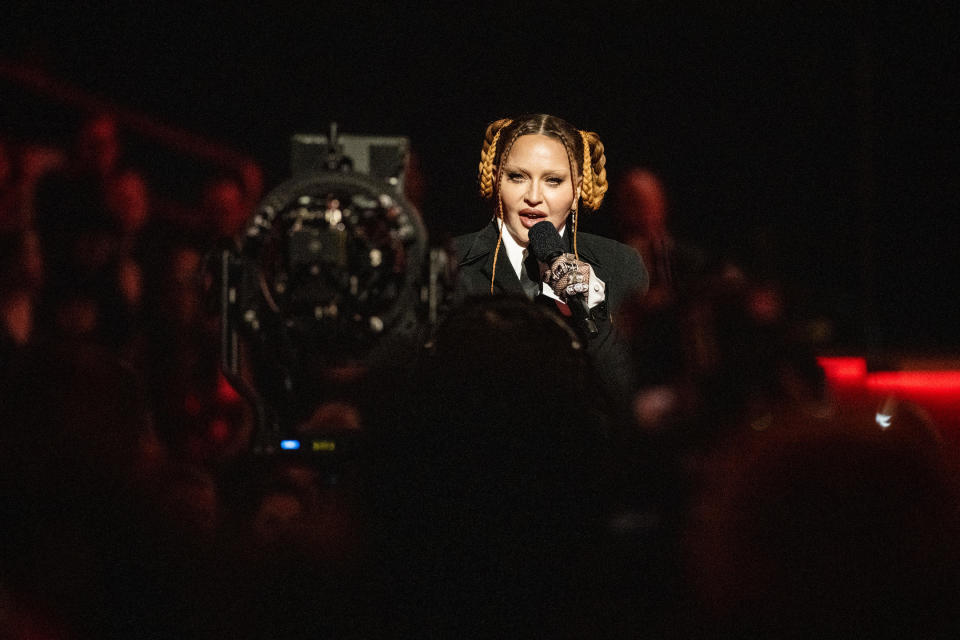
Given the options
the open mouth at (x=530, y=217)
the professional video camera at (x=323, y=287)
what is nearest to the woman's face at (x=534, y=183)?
the open mouth at (x=530, y=217)

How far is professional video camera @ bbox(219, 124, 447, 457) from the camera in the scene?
4.25 ft

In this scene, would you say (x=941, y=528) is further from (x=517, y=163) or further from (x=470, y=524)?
(x=517, y=163)

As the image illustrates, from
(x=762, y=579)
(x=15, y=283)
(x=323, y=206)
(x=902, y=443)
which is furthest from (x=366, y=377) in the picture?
(x=15, y=283)

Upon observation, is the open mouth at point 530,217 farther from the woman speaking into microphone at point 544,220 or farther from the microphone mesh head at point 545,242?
the microphone mesh head at point 545,242

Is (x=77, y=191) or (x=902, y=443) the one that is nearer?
(x=902, y=443)

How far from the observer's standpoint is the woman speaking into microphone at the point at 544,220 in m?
1.61

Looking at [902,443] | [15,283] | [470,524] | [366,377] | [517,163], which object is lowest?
[470,524]

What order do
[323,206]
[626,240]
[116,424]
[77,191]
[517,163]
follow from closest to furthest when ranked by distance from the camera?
[323,206] < [116,424] < [517,163] < [626,240] < [77,191]

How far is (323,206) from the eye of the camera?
→ 4.30 feet

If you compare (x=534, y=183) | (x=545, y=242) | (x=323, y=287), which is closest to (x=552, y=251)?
(x=545, y=242)

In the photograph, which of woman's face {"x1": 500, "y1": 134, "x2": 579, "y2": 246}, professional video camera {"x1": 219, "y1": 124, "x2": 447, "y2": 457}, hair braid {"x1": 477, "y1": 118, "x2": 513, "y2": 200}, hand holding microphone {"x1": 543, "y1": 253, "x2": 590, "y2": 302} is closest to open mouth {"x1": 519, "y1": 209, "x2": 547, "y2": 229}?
woman's face {"x1": 500, "y1": 134, "x2": 579, "y2": 246}

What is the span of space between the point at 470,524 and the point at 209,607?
47cm

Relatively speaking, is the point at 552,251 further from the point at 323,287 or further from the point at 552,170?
the point at 323,287

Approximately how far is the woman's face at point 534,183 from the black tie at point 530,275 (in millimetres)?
51
